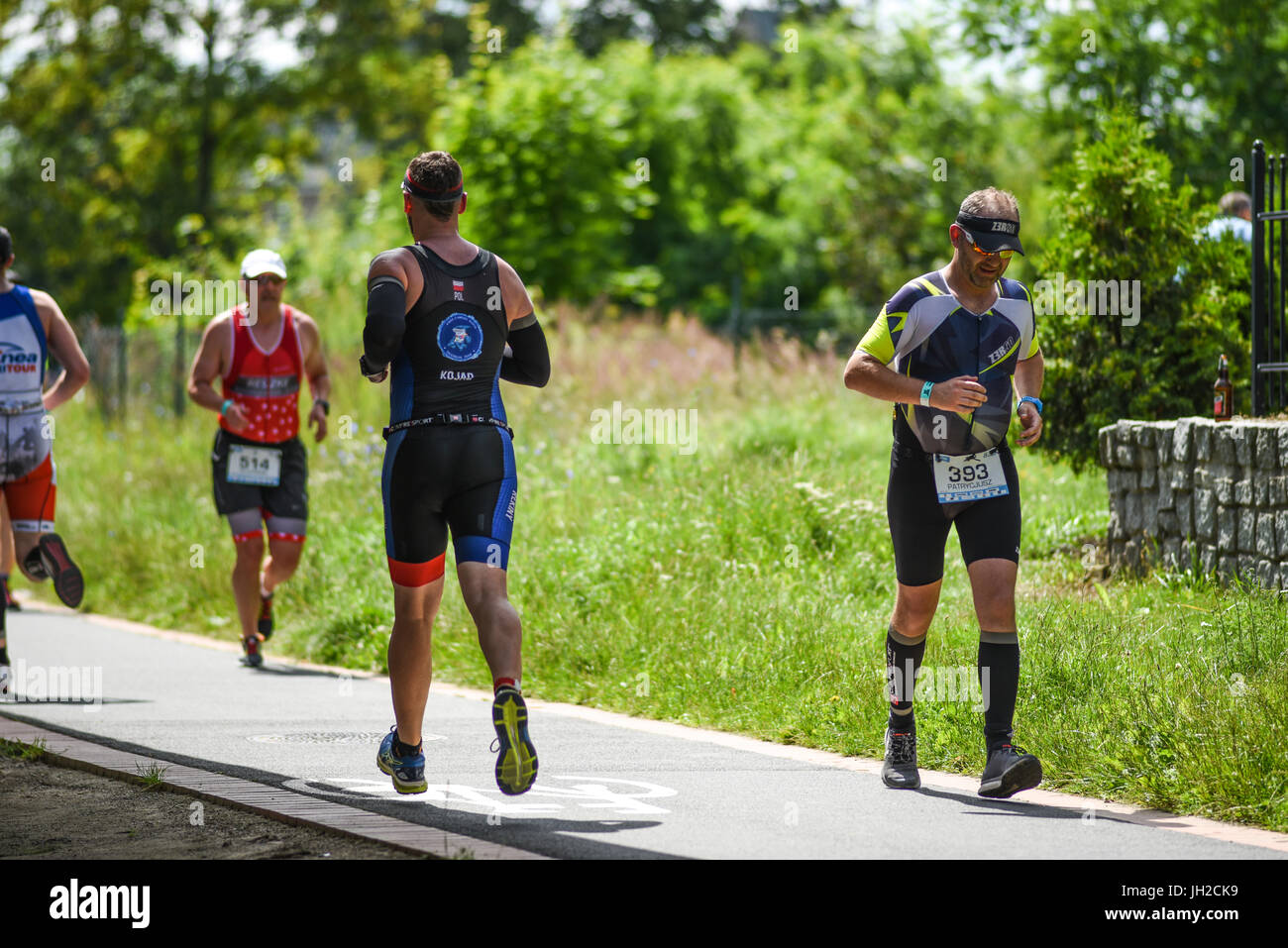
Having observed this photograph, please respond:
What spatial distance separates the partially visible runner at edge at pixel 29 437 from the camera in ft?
28.9

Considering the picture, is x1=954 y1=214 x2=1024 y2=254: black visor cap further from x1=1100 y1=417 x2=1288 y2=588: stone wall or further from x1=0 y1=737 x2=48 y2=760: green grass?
x1=0 y1=737 x2=48 y2=760: green grass

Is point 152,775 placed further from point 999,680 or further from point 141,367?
point 141,367

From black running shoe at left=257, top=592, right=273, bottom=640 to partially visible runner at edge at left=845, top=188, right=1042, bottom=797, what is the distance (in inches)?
204

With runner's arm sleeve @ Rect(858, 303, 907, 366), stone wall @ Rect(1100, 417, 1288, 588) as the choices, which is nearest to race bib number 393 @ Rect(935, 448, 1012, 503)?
runner's arm sleeve @ Rect(858, 303, 907, 366)

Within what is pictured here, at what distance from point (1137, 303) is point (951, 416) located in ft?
16.4

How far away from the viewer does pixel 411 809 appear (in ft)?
19.6

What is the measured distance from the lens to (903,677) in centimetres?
653

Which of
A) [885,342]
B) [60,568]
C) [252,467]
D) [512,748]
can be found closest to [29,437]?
[60,568]

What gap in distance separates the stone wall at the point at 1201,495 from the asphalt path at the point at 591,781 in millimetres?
2839

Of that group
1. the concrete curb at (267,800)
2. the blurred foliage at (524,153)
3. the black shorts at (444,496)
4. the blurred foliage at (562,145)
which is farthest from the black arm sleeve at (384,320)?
the blurred foliage at (524,153)

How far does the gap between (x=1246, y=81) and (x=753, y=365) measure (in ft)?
33.4

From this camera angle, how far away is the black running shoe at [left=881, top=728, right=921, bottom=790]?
6.44 metres
